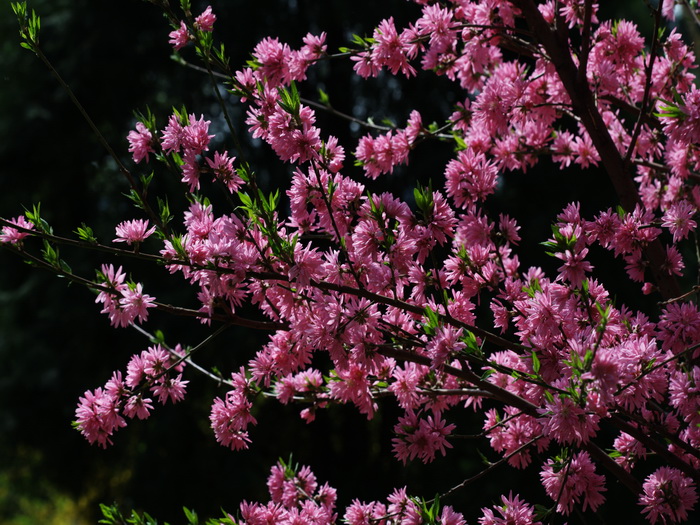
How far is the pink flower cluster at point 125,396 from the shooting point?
73.5 inches

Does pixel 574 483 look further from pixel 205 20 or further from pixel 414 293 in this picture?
pixel 205 20

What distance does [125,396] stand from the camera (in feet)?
6.28

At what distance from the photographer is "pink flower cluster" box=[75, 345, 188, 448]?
6.12 ft

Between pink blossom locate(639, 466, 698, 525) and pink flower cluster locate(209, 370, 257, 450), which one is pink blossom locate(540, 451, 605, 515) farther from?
pink flower cluster locate(209, 370, 257, 450)

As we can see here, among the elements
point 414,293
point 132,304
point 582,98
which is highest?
point 582,98

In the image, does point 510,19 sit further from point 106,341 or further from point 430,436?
point 106,341

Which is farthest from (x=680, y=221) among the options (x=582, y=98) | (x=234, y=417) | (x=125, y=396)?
(x=125, y=396)

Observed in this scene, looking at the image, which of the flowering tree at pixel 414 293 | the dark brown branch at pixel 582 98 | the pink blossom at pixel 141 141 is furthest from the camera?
the dark brown branch at pixel 582 98

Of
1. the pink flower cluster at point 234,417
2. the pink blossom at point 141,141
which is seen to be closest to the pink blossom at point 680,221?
the pink flower cluster at point 234,417

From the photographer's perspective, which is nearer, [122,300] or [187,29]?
[122,300]

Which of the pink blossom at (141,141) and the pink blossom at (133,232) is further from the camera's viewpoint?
the pink blossom at (141,141)

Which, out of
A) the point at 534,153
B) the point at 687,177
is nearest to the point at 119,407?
the point at 534,153

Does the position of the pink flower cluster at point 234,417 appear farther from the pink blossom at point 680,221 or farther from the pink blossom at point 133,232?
the pink blossom at point 680,221

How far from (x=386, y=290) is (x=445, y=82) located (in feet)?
15.8
